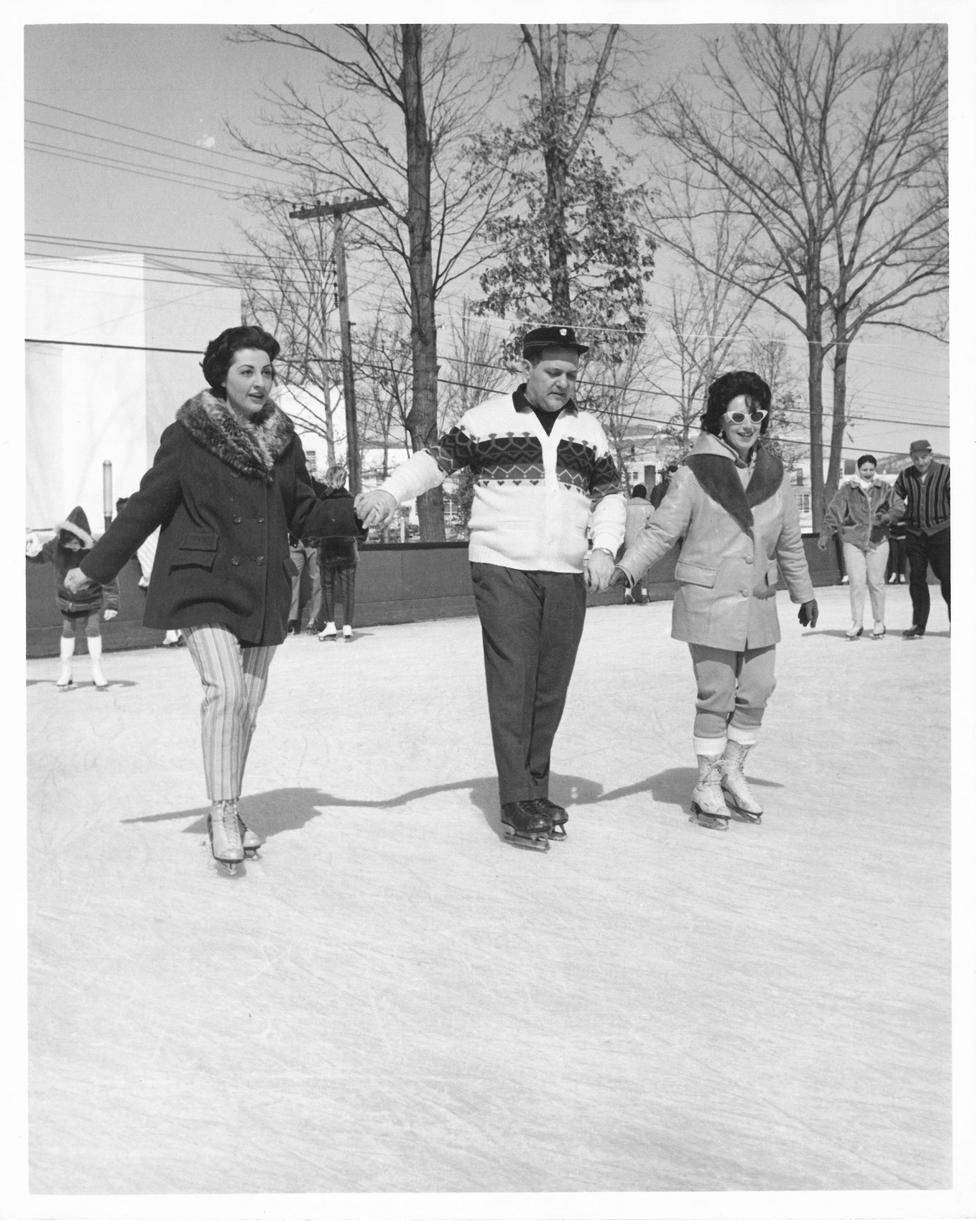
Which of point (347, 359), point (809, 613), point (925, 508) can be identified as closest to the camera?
point (809, 613)

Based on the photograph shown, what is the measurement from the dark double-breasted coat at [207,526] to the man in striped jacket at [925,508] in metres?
8.63

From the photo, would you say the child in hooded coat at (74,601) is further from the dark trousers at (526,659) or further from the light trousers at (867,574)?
the light trousers at (867,574)

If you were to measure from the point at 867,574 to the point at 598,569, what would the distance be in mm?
9060

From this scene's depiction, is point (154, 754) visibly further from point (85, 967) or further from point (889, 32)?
point (889, 32)

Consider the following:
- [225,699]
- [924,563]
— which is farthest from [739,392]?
[924,563]

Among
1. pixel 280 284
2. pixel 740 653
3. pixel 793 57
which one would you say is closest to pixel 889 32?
pixel 740 653

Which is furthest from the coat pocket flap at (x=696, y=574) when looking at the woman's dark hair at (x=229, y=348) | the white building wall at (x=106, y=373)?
the white building wall at (x=106, y=373)

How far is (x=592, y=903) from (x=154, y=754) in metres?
3.40

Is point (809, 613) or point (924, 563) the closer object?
point (809, 613)

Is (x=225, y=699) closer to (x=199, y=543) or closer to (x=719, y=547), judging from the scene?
(x=199, y=543)

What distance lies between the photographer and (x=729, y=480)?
563cm

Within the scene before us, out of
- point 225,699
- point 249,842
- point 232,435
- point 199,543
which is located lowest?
point 249,842

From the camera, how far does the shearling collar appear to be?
18.4 feet
